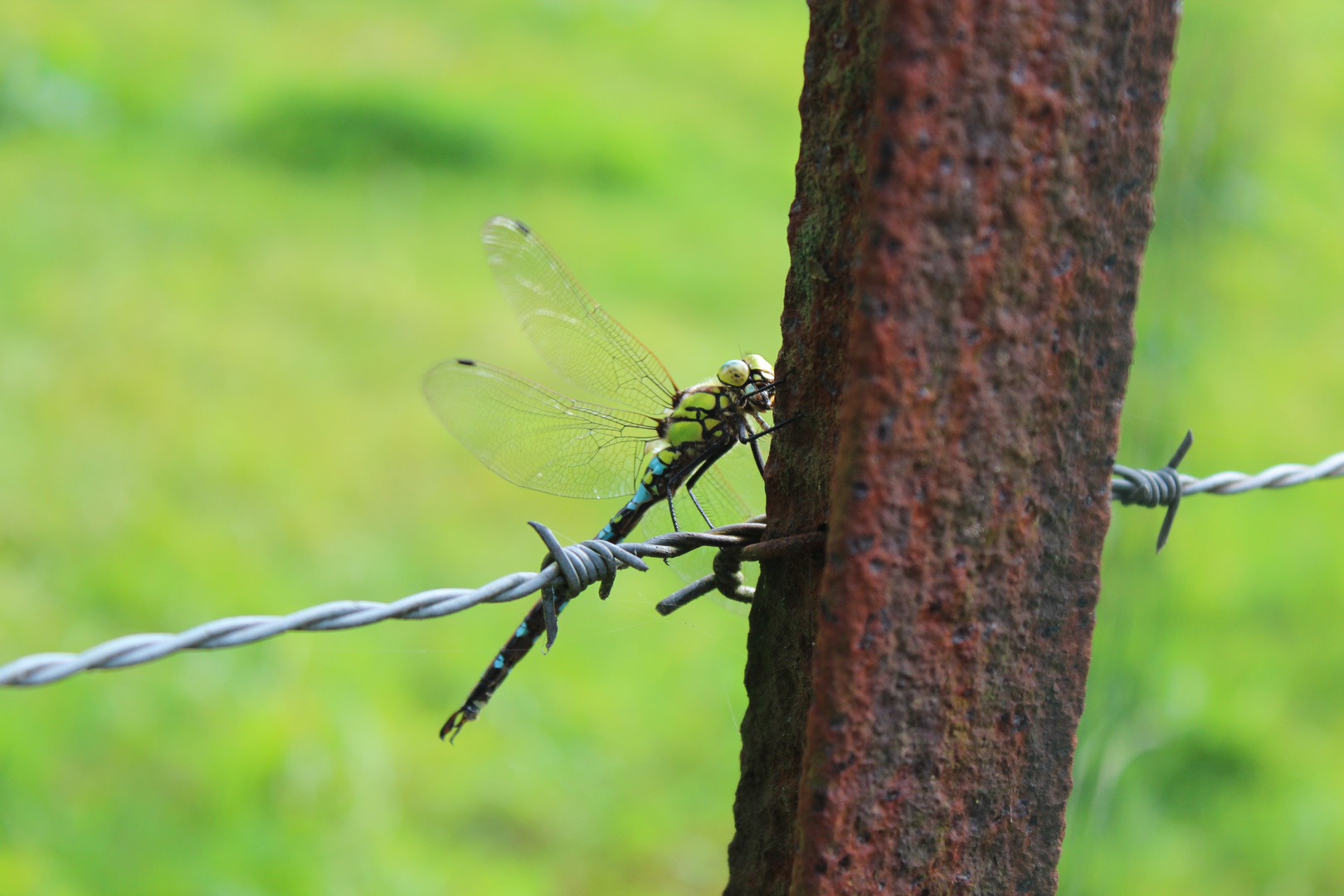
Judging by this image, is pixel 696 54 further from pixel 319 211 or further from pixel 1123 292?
pixel 1123 292

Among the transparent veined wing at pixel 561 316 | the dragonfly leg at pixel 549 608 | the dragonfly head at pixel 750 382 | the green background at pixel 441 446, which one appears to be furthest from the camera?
the green background at pixel 441 446

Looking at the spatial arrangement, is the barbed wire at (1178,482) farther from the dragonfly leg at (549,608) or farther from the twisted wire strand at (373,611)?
the dragonfly leg at (549,608)

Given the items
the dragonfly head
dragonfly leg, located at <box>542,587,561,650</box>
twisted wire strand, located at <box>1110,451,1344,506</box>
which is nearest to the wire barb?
twisted wire strand, located at <box>1110,451,1344,506</box>

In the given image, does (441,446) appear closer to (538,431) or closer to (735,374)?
(538,431)

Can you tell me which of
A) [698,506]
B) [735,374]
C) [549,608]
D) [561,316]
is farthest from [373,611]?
[561,316]

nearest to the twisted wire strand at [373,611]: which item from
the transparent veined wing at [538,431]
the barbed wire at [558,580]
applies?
the barbed wire at [558,580]
